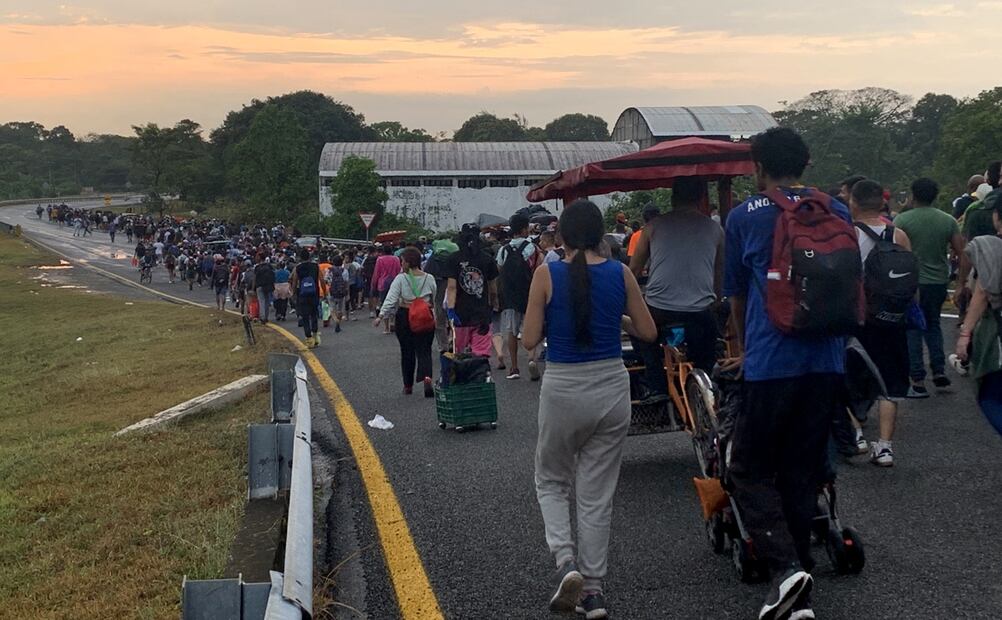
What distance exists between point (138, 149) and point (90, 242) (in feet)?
83.6

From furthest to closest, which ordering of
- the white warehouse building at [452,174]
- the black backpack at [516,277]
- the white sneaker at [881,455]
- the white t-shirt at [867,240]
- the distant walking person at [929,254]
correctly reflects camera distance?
1. the white warehouse building at [452,174]
2. the black backpack at [516,277]
3. the distant walking person at [929,254]
4. the white t-shirt at [867,240]
5. the white sneaker at [881,455]

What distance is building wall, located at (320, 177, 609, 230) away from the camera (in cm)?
6369

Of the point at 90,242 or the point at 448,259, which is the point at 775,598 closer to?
the point at 448,259

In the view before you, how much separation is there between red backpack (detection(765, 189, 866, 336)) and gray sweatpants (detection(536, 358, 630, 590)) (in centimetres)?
80

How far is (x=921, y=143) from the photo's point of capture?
220 feet

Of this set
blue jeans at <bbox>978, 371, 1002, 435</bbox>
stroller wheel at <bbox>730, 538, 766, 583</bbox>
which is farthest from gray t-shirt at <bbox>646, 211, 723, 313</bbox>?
stroller wheel at <bbox>730, 538, 766, 583</bbox>

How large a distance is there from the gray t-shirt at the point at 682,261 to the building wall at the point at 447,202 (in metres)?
56.5

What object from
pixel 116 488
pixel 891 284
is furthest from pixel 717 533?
pixel 116 488

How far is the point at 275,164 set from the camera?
7069cm

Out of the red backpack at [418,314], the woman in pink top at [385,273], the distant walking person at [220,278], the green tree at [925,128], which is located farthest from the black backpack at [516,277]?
the green tree at [925,128]

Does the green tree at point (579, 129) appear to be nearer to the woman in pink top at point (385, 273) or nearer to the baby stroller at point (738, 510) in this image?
the woman in pink top at point (385, 273)

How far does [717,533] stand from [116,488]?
4359 mm

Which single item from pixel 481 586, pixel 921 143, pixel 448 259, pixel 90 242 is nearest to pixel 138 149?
pixel 90 242

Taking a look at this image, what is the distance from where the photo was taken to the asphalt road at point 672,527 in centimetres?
436
